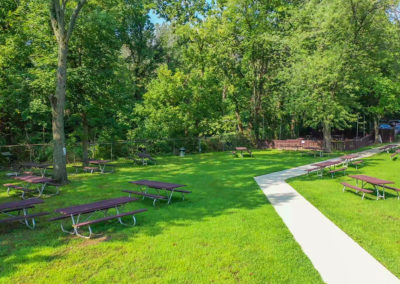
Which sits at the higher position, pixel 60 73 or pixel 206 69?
pixel 206 69

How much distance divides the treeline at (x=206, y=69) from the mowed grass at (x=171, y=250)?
957cm

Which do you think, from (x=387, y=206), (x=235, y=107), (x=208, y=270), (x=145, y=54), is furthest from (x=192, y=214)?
(x=145, y=54)

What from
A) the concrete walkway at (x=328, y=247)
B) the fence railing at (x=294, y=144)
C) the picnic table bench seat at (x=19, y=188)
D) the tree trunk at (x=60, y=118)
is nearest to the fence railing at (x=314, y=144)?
the fence railing at (x=294, y=144)

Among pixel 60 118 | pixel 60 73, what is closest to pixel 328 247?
pixel 60 118

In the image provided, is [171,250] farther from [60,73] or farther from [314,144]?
[314,144]

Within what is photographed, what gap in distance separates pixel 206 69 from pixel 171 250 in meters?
25.9

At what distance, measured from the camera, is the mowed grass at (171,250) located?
473 centimetres

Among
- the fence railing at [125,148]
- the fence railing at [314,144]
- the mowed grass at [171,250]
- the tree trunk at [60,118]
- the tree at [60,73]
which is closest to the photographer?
the mowed grass at [171,250]

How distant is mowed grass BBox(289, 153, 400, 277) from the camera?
19.0ft

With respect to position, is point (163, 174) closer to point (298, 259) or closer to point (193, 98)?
point (298, 259)

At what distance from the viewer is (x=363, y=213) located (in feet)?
26.5

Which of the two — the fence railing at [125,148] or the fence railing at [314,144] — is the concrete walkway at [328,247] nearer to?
the fence railing at [125,148]

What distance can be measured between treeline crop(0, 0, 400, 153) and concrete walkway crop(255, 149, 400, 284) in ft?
39.1

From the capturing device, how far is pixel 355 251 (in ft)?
18.5
